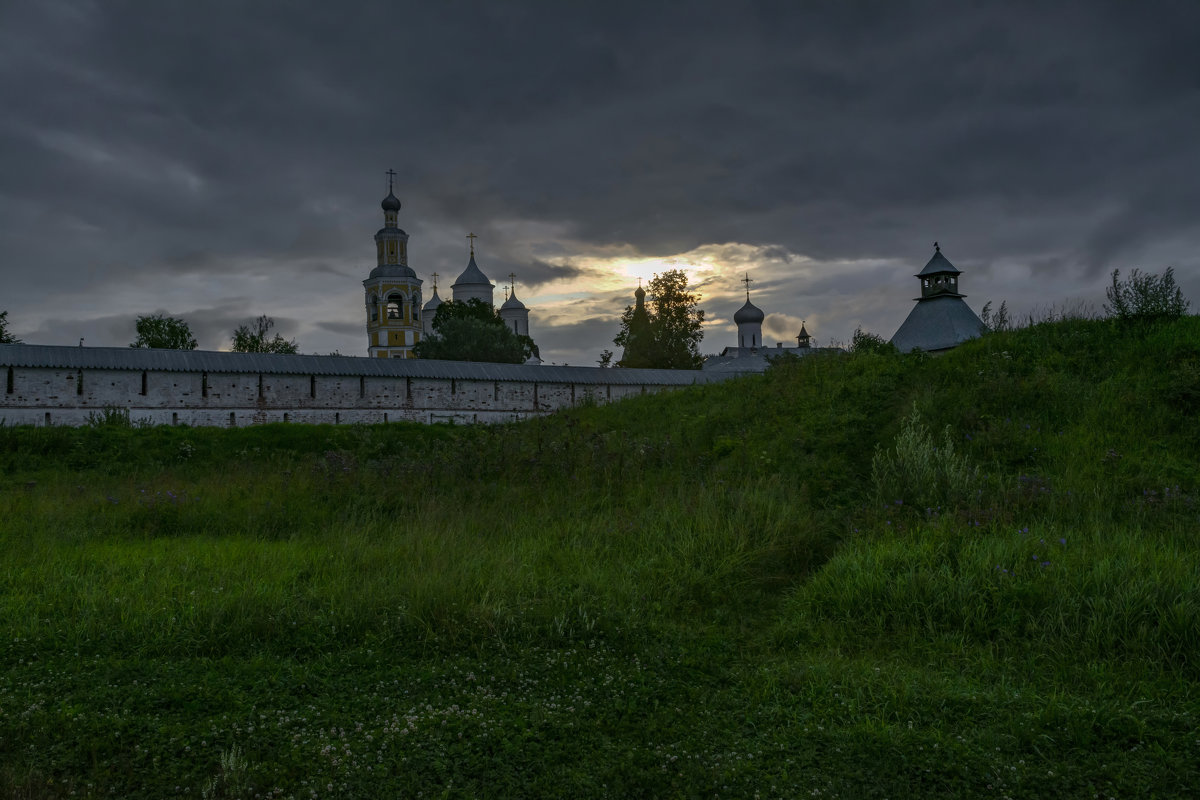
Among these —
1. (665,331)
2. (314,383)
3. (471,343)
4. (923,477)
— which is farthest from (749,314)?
(923,477)

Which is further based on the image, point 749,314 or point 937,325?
point 749,314

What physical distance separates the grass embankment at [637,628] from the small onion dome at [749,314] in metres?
48.0

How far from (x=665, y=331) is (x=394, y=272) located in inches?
834

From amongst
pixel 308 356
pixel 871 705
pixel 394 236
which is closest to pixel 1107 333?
pixel 871 705

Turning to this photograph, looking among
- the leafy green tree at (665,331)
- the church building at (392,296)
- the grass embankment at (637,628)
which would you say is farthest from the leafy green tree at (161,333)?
the grass embankment at (637,628)

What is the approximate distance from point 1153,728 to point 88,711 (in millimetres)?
4984

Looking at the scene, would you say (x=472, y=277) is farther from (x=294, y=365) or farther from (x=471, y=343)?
(x=294, y=365)

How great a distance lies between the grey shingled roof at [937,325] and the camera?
2678 cm

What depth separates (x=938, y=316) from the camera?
28.0m

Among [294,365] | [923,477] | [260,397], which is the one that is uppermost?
[294,365]

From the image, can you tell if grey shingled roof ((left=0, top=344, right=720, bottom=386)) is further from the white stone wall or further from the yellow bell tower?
the yellow bell tower

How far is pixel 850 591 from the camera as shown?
16.0 feet

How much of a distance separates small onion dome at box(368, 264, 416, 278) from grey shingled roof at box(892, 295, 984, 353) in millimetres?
37836

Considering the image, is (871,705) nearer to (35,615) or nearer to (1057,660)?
(1057,660)
